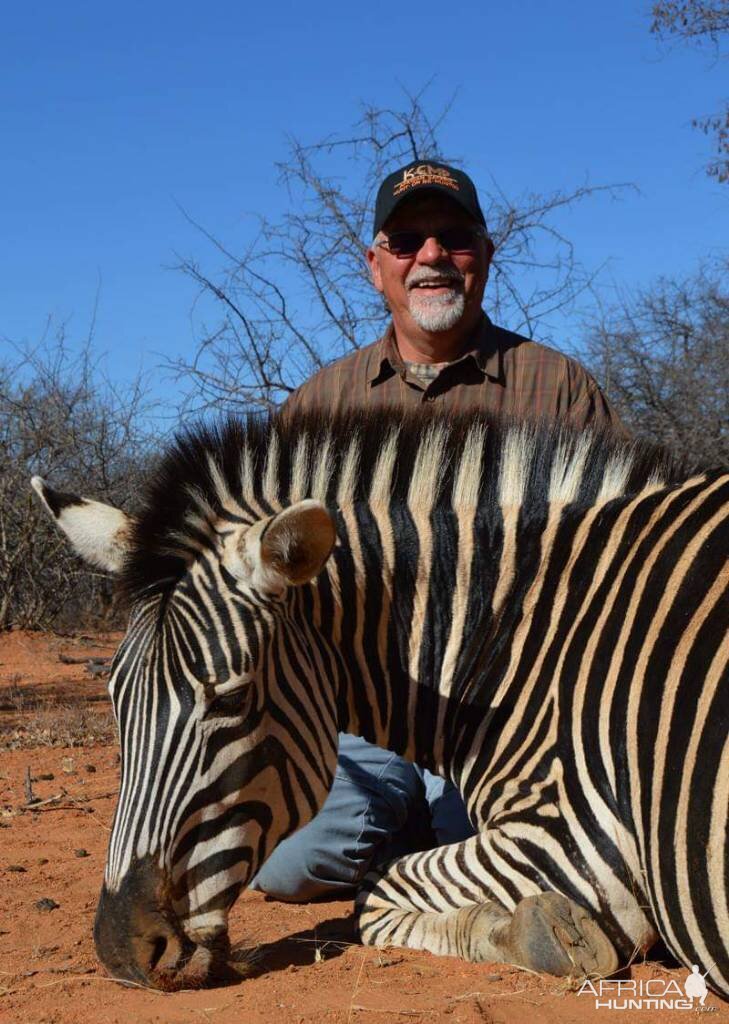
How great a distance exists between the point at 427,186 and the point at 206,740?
9.65ft

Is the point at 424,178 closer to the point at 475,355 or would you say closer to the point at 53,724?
the point at 475,355

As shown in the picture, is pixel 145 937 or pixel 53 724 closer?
pixel 145 937

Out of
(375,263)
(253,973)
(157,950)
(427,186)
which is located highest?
(427,186)

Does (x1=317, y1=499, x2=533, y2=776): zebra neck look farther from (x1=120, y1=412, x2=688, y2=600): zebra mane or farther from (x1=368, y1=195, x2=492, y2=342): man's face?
(x1=368, y1=195, x2=492, y2=342): man's face

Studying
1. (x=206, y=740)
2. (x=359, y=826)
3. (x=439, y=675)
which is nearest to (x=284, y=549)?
(x=206, y=740)

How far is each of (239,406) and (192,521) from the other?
806 cm

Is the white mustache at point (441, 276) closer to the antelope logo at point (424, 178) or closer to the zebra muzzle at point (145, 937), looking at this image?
the antelope logo at point (424, 178)

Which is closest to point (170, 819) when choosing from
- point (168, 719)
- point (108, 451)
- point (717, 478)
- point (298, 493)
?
point (168, 719)

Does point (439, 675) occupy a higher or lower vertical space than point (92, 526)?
lower

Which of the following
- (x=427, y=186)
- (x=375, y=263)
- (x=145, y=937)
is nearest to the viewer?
(x=145, y=937)

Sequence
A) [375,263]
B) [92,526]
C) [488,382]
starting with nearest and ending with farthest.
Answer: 1. [92,526]
2. [488,382]
3. [375,263]

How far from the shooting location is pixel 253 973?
297 cm

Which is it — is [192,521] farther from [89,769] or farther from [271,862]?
[89,769]

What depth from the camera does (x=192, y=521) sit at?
118 inches
